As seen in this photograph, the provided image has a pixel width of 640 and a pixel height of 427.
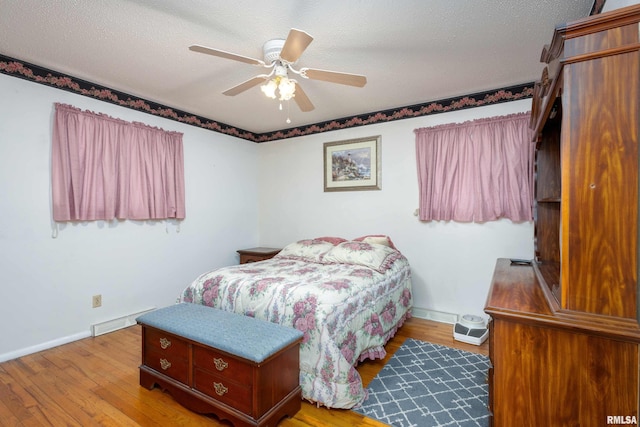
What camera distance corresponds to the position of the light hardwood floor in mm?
1763

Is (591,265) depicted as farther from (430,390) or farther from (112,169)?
(112,169)

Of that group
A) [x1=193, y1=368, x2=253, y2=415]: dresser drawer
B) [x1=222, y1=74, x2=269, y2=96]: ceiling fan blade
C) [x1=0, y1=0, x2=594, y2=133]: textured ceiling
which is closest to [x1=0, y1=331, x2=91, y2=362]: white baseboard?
[x1=193, y1=368, x2=253, y2=415]: dresser drawer

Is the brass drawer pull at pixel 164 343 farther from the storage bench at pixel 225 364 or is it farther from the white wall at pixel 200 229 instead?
the white wall at pixel 200 229

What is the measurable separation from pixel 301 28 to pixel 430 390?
2.58m

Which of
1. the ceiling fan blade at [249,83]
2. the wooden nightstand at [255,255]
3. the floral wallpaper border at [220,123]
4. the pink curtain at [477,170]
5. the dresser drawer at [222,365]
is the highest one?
the floral wallpaper border at [220,123]

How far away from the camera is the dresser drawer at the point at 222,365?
1.64 m

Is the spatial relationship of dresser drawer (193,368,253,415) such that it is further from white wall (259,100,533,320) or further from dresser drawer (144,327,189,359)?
white wall (259,100,533,320)

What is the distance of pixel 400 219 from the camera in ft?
11.8

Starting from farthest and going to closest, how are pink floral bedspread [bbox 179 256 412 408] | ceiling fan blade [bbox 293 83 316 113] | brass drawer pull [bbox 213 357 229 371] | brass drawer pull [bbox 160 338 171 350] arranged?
ceiling fan blade [bbox 293 83 316 113]
brass drawer pull [bbox 160 338 171 350]
pink floral bedspread [bbox 179 256 412 408]
brass drawer pull [bbox 213 357 229 371]

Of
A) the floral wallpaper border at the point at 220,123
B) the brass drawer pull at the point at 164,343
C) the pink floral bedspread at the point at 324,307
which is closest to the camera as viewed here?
the pink floral bedspread at the point at 324,307

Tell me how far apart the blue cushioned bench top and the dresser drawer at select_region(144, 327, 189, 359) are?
65mm

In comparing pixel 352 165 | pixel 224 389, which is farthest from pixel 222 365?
pixel 352 165

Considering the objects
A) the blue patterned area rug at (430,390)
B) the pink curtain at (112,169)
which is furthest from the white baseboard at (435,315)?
the pink curtain at (112,169)

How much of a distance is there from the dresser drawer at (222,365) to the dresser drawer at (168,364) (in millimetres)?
129
